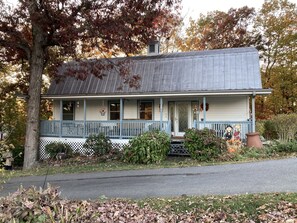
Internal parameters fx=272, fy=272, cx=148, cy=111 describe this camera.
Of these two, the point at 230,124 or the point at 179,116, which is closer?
the point at 230,124

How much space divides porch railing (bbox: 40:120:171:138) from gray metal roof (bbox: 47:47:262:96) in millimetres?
1731

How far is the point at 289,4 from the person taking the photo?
25.6 metres

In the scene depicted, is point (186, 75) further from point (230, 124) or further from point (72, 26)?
point (72, 26)

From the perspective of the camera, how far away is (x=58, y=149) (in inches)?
610

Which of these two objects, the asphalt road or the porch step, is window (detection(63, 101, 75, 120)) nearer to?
the porch step

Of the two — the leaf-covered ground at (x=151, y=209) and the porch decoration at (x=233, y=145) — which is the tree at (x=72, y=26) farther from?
the leaf-covered ground at (x=151, y=209)

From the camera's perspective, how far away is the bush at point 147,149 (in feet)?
38.3

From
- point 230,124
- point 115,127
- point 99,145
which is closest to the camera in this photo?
point 230,124

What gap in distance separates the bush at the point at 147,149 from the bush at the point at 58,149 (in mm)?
4783

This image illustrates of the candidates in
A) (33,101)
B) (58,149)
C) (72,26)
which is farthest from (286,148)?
(33,101)

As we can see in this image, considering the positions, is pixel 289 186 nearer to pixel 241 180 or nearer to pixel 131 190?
pixel 241 180

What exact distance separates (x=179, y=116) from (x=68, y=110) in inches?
298

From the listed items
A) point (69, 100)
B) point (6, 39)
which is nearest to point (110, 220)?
point (6, 39)

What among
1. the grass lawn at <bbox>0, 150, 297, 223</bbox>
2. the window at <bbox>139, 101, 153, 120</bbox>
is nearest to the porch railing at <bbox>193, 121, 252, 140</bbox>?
the window at <bbox>139, 101, 153, 120</bbox>
